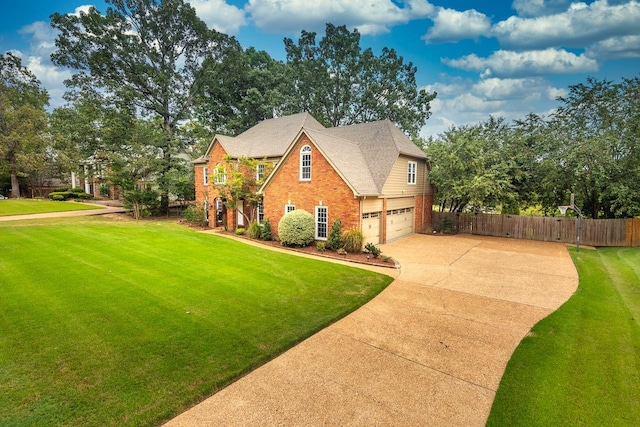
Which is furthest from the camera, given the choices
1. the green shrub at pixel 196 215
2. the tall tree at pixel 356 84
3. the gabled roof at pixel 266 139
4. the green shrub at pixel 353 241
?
the tall tree at pixel 356 84

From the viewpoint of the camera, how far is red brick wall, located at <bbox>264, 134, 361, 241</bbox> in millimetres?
16266

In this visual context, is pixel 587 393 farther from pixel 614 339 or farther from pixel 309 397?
pixel 309 397

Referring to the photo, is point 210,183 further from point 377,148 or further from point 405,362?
point 405,362

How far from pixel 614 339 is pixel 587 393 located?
2823 mm

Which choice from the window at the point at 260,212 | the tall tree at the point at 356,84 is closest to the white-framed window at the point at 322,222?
the window at the point at 260,212

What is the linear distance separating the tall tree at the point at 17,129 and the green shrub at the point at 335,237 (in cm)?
3890

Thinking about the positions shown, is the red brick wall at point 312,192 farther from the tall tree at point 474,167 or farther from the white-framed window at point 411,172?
the tall tree at point 474,167

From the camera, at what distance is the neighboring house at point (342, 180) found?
1662 cm

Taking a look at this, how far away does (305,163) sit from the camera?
17.6 metres

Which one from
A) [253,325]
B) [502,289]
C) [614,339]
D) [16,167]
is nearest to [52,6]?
[16,167]

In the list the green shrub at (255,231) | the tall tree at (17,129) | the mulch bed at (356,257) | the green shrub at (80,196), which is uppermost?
the tall tree at (17,129)

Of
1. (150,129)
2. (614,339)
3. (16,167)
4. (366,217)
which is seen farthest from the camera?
(16,167)

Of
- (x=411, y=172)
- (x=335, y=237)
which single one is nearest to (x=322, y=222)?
(x=335, y=237)

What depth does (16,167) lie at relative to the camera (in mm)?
36000
